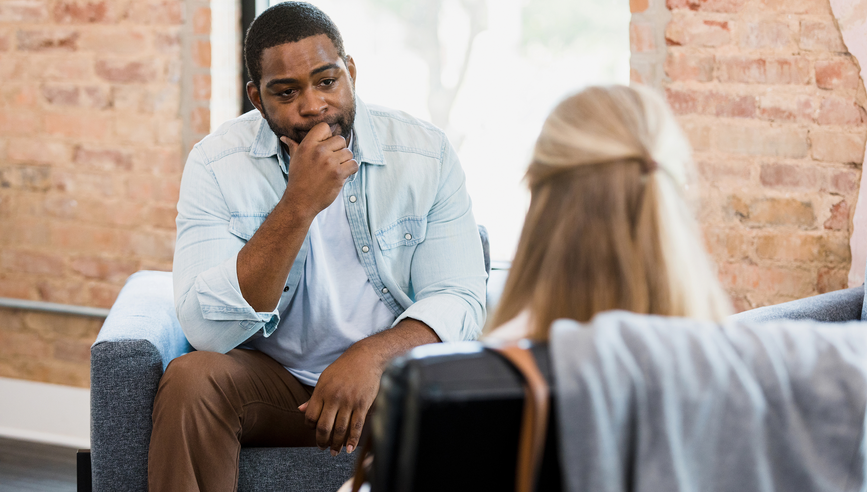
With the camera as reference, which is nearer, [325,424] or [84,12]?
[325,424]

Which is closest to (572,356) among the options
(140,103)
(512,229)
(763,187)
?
(763,187)

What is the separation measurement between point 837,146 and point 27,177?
2390 millimetres

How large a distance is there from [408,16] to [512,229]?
748 millimetres

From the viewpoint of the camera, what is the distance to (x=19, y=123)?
233 cm

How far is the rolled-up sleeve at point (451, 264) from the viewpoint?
150cm

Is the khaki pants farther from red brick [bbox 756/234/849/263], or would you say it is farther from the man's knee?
red brick [bbox 756/234/849/263]

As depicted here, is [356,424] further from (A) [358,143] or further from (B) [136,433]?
(A) [358,143]

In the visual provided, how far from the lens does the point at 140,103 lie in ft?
7.37

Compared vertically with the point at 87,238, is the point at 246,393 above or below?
below

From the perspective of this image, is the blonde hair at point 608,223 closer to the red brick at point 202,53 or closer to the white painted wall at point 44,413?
the red brick at point 202,53

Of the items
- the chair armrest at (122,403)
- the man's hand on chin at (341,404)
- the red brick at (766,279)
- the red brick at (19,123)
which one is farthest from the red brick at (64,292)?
the red brick at (766,279)

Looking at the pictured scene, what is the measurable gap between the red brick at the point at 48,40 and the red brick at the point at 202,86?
1.36ft

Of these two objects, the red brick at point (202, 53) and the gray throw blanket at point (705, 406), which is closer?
the gray throw blanket at point (705, 406)

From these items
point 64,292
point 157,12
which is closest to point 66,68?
point 157,12
